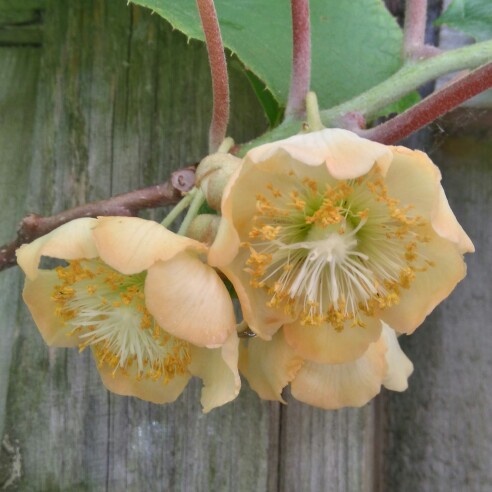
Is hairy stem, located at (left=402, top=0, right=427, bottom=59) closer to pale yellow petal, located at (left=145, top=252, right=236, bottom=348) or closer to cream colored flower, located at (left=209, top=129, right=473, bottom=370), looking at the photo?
cream colored flower, located at (left=209, top=129, right=473, bottom=370)

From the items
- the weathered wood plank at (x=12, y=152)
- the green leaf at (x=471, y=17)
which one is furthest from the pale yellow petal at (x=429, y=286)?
the weathered wood plank at (x=12, y=152)

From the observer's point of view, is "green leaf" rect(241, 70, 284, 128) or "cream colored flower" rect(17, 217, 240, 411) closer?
"cream colored flower" rect(17, 217, 240, 411)

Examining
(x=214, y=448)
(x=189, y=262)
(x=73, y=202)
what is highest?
(x=189, y=262)

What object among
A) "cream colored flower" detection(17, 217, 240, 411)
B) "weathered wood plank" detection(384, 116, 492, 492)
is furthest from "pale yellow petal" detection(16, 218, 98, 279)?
→ "weathered wood plank" detection(384, 116, 492, 492)

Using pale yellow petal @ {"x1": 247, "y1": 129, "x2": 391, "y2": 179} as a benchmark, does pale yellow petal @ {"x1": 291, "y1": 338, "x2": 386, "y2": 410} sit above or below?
below

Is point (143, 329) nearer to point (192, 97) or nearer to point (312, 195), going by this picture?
point (312, 195)

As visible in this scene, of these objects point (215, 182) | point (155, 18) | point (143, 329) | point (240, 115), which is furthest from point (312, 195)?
point (155, 18)
